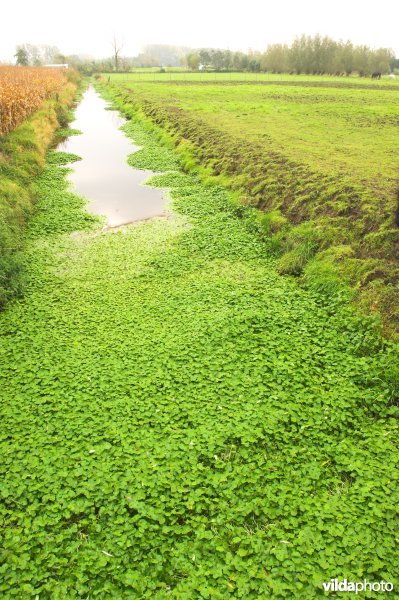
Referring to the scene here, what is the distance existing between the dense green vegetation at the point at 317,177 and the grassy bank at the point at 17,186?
681 cm

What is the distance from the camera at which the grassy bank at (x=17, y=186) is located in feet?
32.9

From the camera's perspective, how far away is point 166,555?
4.87 meters

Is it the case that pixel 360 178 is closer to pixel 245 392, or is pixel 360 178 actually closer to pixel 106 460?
pixel 245 392

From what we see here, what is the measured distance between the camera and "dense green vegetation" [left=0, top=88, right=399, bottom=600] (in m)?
4.75

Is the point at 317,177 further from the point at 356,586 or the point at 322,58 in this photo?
the point at 322,58

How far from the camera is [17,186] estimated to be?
49.8ft

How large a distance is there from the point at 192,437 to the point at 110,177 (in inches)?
666

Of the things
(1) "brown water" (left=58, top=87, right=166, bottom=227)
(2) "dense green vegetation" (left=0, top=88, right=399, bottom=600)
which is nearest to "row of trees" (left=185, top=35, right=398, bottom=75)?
(1) "brown water" (left=58, top=87, right=166, bottom=227)

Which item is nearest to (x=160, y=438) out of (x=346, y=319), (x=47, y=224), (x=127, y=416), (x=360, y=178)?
(x=127, y=416)

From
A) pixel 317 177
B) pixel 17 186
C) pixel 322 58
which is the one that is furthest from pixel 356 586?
pixel 322 58

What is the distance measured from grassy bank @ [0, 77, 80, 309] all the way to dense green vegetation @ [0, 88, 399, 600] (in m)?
0.65

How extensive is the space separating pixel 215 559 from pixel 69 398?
341 cm

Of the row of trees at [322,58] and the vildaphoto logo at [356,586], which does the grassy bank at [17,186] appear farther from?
the row of trees at [322,58]

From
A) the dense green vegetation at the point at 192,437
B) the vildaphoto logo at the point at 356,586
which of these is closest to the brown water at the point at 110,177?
the dense green vegetation at the point at 192,437
